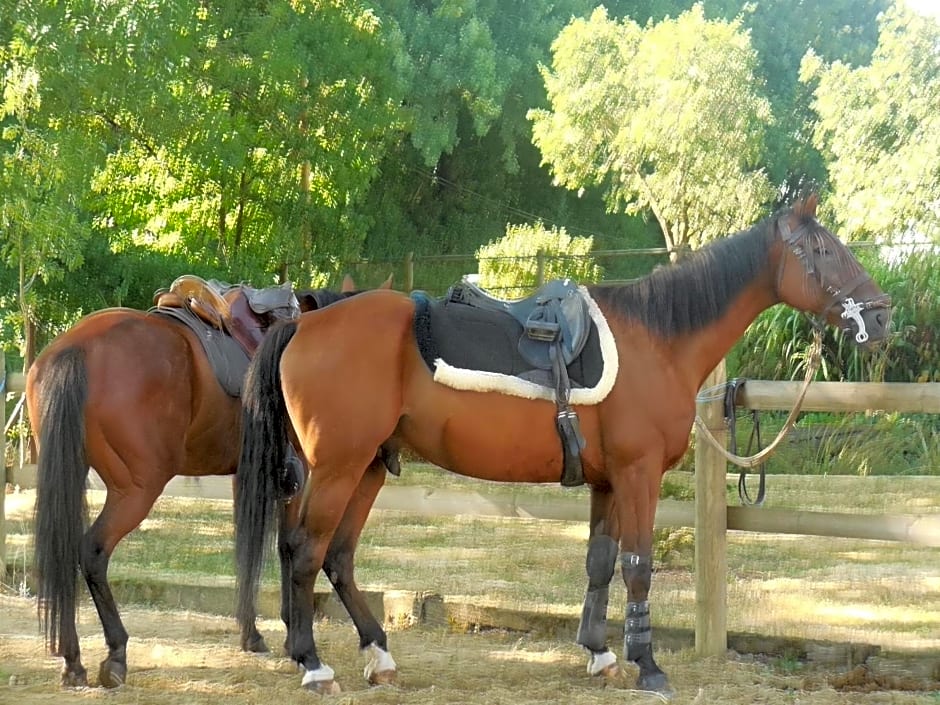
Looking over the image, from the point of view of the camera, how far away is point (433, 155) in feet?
70.5

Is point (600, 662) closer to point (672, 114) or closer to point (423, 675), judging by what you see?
point (423, 675)

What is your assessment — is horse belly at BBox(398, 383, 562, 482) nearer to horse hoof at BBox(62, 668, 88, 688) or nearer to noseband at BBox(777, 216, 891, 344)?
noseband at BBox(777, 216, 891, 344)

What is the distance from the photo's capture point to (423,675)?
4566 millimetres

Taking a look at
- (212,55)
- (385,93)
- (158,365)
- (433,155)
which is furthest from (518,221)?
(158,365)

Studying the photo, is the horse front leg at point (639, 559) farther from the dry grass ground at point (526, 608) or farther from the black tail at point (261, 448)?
the black tail at point (261, 448)

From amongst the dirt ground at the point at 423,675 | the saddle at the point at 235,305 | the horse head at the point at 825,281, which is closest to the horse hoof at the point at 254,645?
the dirt ground at the point at 423,675

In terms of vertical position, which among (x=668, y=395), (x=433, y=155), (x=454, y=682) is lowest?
(x=454, y=682)

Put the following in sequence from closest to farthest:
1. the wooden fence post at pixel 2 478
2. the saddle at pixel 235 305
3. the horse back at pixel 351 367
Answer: the horse back at pixel 351 367
the saddle at pixel 235 305
the wooden fence post at pixel 2 478

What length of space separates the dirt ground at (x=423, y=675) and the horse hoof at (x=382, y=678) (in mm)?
42

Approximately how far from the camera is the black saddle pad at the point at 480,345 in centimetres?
423

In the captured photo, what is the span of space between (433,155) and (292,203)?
11.0m

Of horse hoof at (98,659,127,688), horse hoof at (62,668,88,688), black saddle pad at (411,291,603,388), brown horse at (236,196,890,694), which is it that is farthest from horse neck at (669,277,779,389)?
horse hoof at (62,668,88,688)

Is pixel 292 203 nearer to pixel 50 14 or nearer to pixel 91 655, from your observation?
pixel 50 14

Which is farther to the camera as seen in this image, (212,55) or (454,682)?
(212,55)
